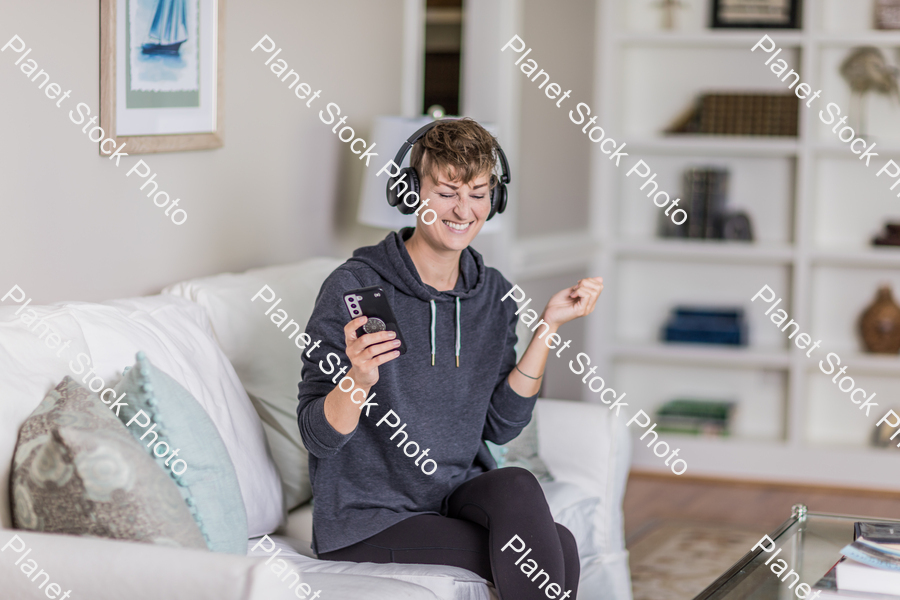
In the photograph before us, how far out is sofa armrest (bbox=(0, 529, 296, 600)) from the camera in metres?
1.04

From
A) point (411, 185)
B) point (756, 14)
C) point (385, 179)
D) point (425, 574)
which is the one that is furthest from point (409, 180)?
point (756, 14)

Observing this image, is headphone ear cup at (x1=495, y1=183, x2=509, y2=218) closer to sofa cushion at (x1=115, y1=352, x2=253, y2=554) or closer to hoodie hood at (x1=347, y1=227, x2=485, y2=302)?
hoodie hood at (x1=347, y1=227, x2=485, y2=302)

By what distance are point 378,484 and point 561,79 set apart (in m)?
2.27

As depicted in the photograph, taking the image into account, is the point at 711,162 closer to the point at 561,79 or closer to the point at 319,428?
the point at 561,79

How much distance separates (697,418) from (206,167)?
2.27m

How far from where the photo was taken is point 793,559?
1717mm

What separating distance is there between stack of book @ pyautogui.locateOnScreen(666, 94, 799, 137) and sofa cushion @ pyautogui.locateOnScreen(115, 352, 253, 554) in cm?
272

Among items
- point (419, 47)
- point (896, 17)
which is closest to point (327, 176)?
point (419, 47)

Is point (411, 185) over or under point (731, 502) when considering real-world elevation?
over

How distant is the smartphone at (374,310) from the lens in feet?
4.65

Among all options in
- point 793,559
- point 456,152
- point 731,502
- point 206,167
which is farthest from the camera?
point 731,502

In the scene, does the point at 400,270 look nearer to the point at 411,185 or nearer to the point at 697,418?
the point at 411,185

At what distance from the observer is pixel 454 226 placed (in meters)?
1.64

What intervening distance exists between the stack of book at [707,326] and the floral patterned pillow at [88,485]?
2798 mm
